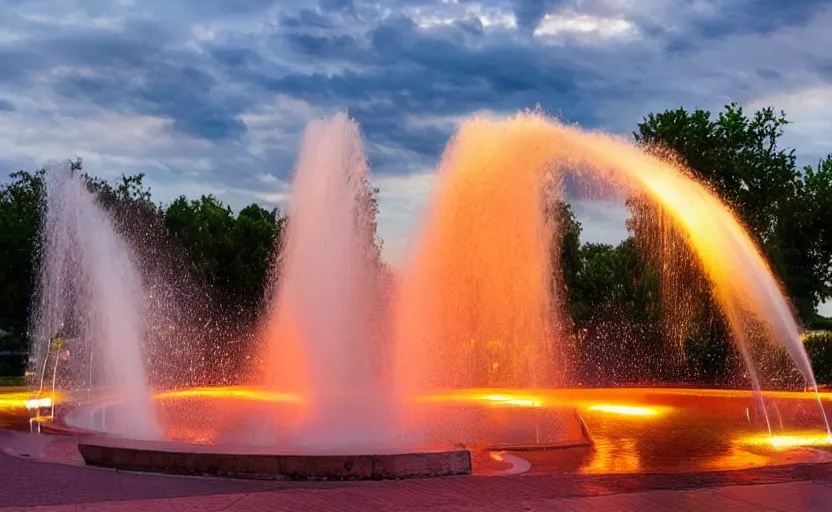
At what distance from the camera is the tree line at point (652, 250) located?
94.5 feet

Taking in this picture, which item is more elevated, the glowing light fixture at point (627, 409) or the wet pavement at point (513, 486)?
the wet pavement at point (513, 486)

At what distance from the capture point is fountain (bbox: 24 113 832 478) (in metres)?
13.2

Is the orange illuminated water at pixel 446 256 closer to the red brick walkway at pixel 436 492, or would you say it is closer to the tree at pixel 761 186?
the red brick walkway at pixel 436 492

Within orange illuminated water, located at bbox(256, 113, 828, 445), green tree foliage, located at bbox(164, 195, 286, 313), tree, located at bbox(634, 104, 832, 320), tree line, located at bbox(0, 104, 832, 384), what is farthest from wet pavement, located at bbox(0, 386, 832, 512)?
green tree foliage, located at bbox(164, 195, 286, 313)

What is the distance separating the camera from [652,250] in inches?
1232

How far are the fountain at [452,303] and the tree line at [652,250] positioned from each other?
7.21m

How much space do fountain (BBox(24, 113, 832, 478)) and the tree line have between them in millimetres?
7207

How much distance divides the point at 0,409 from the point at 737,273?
14.6m

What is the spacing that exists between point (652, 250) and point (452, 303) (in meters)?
17.3

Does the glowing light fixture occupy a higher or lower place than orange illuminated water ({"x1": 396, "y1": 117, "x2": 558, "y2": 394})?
lower

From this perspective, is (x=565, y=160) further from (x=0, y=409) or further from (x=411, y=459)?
(x=0, y=409)

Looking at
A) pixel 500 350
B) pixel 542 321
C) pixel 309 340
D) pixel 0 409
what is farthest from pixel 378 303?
pixel 0 409

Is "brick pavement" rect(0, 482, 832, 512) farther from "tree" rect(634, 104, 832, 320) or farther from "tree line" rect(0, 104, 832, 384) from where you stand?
"tree" rect(634, 104, 832, 320)

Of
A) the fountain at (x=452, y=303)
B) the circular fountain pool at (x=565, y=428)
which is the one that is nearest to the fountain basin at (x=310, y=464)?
the circular fountain pool at (x=565, y=428)
